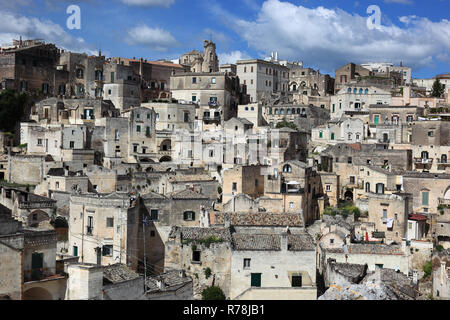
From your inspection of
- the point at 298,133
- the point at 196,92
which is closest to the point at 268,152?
the point at 298,133

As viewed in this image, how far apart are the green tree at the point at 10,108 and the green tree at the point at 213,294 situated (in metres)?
35.5

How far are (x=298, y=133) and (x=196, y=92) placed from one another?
55.1 ft

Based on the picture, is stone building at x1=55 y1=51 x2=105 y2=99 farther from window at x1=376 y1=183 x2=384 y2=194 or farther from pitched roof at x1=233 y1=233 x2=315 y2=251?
pitched roof at x1=233 y1=233 x2=315 y2=251

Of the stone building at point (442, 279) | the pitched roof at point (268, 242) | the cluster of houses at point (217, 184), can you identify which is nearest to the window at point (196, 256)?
the cluster of houses at point (217, 184)

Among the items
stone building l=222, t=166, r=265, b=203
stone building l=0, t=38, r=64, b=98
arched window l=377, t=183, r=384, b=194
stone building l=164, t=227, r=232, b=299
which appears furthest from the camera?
stone building l=0, t=38, r=64, b=98

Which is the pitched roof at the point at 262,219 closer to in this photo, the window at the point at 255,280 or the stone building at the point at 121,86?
the window at the point at 255,280

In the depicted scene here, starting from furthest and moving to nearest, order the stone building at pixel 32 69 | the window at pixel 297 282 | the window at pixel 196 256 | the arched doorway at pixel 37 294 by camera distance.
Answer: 1. the stone building at pixel 32 69
2. the window at pixel 196 256
3. the window at pixel 297 282
4. the arched doorway at pixel 37 294

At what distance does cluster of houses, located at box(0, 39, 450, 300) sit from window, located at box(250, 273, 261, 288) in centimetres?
10

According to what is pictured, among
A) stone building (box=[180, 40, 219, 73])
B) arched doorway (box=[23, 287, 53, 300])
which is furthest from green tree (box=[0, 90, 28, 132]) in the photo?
arched doorway (box=[23, 287, 53, 300])

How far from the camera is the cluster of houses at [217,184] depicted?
2475 cm

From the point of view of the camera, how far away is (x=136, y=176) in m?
41.6

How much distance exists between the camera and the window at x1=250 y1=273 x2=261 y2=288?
2530cm

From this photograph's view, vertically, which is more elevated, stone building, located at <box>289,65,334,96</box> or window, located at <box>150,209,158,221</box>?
stone building, located at <box>289,65,334,96</box>
